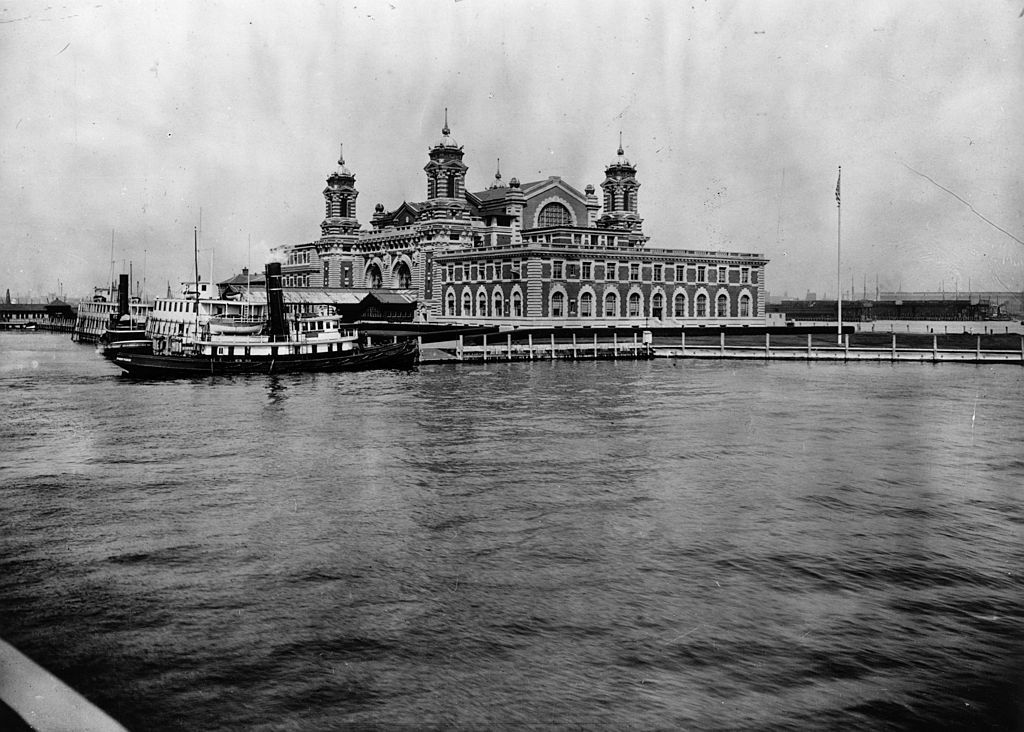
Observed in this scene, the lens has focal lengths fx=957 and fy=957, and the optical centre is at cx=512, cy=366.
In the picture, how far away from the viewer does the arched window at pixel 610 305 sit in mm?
111312

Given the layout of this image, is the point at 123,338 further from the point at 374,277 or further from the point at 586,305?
the point at 586,305

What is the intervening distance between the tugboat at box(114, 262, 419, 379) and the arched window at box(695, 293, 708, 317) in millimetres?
58090

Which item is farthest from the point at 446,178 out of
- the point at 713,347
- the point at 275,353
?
the point at 275,353

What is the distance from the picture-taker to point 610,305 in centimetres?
11188

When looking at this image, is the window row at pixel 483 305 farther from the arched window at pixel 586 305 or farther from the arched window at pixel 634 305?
the arched window at pixel 634 305

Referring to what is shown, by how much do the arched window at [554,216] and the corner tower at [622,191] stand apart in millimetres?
5129

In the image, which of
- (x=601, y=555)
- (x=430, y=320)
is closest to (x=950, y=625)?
(x=601, y=555)

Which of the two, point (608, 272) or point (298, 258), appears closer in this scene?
point (608, 272)

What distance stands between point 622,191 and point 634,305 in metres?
26.6

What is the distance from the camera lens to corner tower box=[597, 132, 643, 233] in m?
133

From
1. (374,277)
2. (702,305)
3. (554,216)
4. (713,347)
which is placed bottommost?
(713,347)

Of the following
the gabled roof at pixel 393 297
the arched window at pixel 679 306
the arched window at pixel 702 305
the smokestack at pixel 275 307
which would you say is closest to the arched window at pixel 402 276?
the gabled roof at pixel 393 297

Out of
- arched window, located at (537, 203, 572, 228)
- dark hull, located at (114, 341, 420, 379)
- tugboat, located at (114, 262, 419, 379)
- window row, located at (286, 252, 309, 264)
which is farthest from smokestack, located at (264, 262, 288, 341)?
window row, located at (286, 252, 309, 264)

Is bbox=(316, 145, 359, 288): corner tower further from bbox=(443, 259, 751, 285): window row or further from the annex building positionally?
bbox=(443, 259, 751, 285): window row
